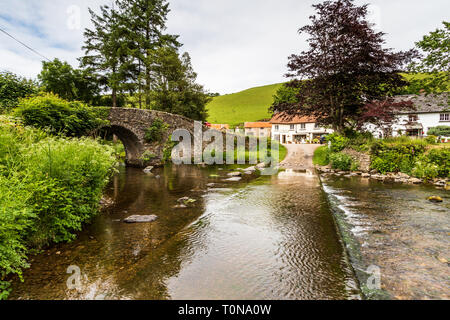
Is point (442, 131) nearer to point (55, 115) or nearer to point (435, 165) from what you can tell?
point (435, 165)

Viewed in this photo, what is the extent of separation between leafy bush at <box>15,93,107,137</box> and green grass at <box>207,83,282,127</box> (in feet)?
206

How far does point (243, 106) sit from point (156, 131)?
259 feet

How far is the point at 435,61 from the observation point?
1686cm

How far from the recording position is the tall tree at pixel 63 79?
1030 inches

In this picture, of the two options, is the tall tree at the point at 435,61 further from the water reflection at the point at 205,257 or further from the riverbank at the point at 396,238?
the water reflection at the point at 205,257

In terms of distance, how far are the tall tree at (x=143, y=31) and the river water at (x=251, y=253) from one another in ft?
75.9

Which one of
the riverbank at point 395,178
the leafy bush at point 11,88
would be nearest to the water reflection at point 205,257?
the riverbank at point 395,178

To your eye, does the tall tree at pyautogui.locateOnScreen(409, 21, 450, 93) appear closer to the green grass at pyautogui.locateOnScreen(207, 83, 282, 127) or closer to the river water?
the river water

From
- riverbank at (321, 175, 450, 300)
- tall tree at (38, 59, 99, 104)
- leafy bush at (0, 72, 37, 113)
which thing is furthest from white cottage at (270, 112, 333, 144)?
riverbank at (321, 175, 450, 300)

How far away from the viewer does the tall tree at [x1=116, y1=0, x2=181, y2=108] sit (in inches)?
1078

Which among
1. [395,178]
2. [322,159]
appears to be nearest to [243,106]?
[322,159]

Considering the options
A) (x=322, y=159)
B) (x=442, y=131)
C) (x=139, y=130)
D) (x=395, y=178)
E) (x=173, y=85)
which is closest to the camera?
(x=395, y=178)

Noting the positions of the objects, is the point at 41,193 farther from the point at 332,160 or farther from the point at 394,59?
the point at 394,59
